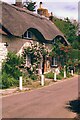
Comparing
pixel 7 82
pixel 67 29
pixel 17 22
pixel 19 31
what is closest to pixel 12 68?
pixel 7 82

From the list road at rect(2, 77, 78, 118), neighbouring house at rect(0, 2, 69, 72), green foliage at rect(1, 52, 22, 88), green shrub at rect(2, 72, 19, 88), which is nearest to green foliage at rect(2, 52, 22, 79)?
green foliage at rect(1, 52, 22, 88)

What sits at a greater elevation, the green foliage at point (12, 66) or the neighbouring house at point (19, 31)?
the neighbouring house at point (19, 31)

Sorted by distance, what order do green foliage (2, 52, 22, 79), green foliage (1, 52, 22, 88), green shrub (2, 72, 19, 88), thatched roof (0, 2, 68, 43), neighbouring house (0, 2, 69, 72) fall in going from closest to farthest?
1. green shrub (2, 72, 19, 88)
2. green foliage (1, 52, 22, 88)
3. green foliage (2, 52, 22, 79)
4. neighbouring house (0, 2, 69, 72)
5. thatched roof (0, 2, 68, 43)

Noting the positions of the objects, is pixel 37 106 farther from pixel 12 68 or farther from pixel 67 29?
pixel 67 29

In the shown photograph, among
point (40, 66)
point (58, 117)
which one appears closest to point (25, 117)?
point (58, 117)

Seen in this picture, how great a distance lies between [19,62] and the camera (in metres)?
25.5

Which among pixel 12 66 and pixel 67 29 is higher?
pixel 67 29

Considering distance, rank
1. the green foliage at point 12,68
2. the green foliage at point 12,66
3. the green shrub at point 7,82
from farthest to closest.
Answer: the green foliage at point 12,66 → the green foliage at point 12,68 → the green shrub at point 7,82

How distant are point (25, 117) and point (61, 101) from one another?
14.1ft

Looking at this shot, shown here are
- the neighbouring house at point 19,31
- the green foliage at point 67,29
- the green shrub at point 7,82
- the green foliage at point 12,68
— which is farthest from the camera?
the green foliage at point 67,29

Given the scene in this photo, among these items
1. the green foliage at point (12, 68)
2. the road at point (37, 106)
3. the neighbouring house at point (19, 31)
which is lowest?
the road at point (37, 106)

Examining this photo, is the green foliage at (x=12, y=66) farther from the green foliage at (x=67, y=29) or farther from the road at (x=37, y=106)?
the green foliage at (x=67, y=29)

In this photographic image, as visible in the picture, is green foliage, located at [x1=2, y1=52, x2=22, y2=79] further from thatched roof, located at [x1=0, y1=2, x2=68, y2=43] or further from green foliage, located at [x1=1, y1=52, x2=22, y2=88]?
thatched roof, located at [x1=0, y1=2, x2=68, y2=43]

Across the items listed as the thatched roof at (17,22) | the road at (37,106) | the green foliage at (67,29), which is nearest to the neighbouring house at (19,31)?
the thatched roof at (17,22)
